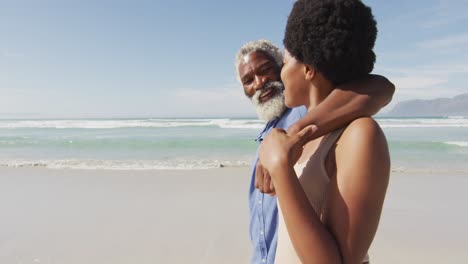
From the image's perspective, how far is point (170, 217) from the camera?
5.62 m

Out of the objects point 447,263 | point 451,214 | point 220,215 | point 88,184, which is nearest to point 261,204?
point 447,263

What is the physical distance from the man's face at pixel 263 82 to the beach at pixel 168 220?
8.59 feet

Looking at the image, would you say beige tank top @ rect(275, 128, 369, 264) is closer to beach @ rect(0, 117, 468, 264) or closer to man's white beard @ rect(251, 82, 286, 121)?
man's white beard @ rect(251, 82, 286, 121)

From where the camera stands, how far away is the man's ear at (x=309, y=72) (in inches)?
43.2

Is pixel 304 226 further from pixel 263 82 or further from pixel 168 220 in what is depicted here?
pixel 168 220

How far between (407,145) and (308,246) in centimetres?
1553

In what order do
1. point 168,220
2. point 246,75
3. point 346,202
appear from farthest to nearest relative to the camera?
point 168,220, point 246,75, point 346,202

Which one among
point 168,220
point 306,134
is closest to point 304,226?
point 306,134

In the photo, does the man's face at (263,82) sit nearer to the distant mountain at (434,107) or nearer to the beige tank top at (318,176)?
the beige tank top at (318,176)

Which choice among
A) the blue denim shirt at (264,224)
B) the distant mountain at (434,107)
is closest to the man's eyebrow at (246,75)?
the blue denim shirt at (264,224)

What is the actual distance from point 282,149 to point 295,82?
0.29m

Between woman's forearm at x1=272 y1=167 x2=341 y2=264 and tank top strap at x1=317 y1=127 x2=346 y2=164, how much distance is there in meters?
0.15

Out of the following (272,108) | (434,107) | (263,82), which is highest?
(263,82)

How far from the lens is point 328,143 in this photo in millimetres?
1068
